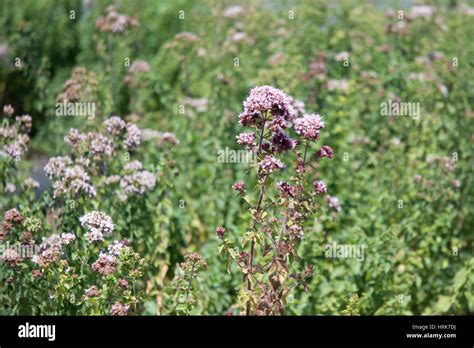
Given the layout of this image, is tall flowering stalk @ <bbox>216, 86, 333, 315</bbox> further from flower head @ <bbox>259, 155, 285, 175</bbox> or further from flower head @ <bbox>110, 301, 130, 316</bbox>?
flower head @ <bbox>110, 301, 130, 316</bbox>

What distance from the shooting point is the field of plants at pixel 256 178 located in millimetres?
4637

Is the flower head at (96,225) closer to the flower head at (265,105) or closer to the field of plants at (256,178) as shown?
the field of plants at (256,178)

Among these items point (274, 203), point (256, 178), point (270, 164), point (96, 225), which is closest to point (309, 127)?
point (270, 164)

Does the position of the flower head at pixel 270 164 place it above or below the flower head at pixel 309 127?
below

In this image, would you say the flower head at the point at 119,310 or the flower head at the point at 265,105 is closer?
the flower head at the point at 265,105

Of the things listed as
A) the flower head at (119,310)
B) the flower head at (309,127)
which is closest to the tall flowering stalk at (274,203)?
the flower head at (309,127)

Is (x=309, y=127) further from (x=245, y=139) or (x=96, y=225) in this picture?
(x=96, y=225)

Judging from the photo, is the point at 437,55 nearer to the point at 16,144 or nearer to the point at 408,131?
the point at 408,131

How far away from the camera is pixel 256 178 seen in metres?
6.68

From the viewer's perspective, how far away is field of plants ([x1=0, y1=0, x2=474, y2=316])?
464 centimetres

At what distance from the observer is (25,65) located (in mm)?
7285

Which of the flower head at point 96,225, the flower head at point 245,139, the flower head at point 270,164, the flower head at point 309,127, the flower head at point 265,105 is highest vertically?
the flower head at point 265,105

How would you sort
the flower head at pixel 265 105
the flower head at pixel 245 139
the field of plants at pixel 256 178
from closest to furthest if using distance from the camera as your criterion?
the flower head at pixel 265 105, the flower head at pixel 245 139, the field of plants at pixel 256 178
